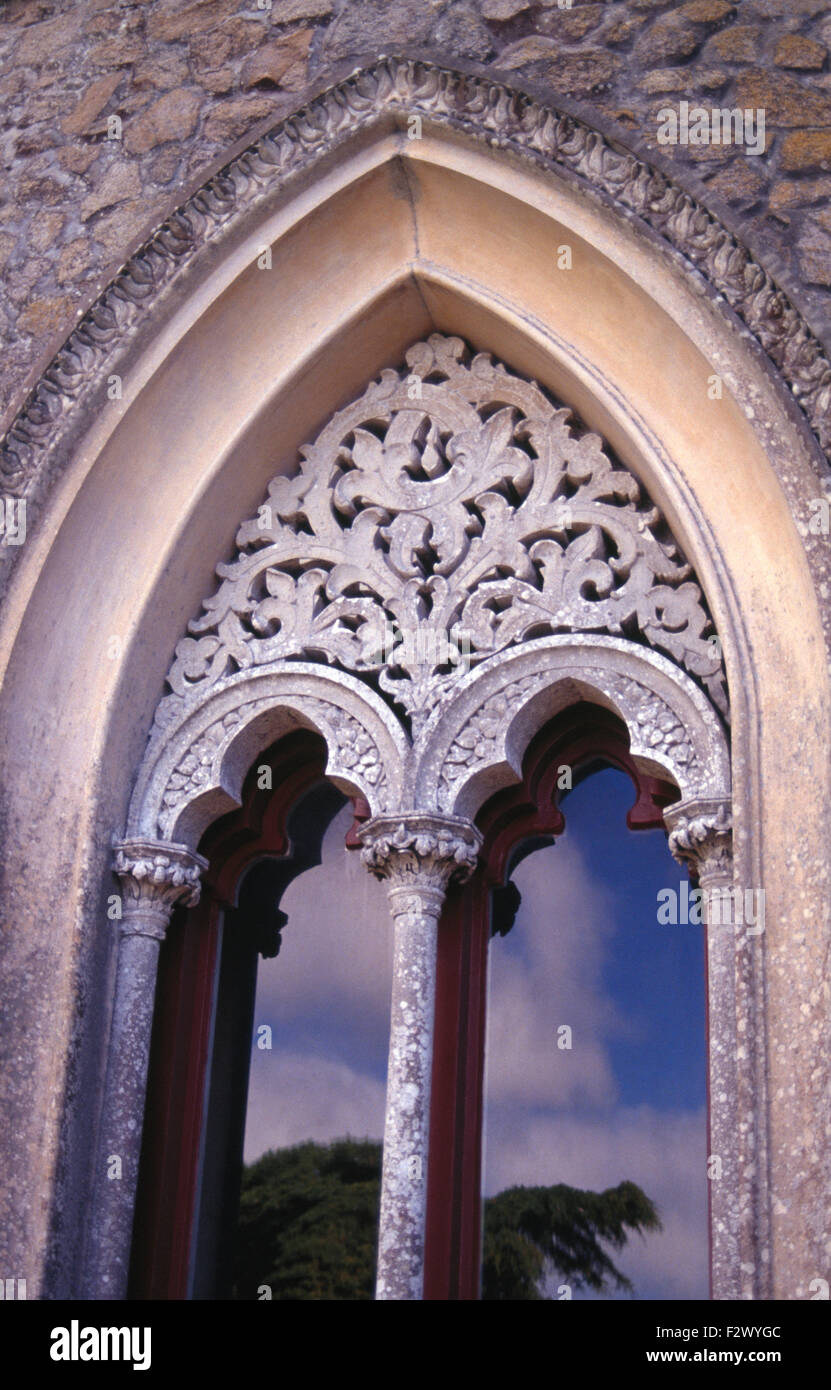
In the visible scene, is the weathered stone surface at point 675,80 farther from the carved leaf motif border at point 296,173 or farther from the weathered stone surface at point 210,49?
the weathered stone surface at point 210,49

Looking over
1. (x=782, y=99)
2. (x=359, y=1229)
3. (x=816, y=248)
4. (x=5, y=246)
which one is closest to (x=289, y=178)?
(x=5, y=246)

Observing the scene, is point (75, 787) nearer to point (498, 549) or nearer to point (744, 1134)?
point (498, 549)

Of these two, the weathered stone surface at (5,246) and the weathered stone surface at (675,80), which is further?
the weathered stone surface at (5,246)

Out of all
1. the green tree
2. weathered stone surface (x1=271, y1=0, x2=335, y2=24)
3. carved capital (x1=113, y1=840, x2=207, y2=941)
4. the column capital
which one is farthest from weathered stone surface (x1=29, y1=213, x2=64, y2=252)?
the green tree

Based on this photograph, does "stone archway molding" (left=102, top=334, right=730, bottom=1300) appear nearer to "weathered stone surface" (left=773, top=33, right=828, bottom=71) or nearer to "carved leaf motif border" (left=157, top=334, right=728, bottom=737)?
"carved leaf motif border" (left=157, top=334, right=728, bottom=737)

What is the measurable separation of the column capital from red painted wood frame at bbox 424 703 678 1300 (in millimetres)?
174

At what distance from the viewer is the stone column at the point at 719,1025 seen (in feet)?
11.8

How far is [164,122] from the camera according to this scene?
195 inches

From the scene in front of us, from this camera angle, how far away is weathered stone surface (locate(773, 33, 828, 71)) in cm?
443

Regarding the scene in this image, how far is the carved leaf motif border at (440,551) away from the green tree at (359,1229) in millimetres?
1092

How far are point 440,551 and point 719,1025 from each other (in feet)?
4.97

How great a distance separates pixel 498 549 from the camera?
4645 mm

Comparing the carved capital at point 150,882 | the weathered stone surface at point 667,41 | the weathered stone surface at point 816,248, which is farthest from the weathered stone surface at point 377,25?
the carved capital at point 150,882
